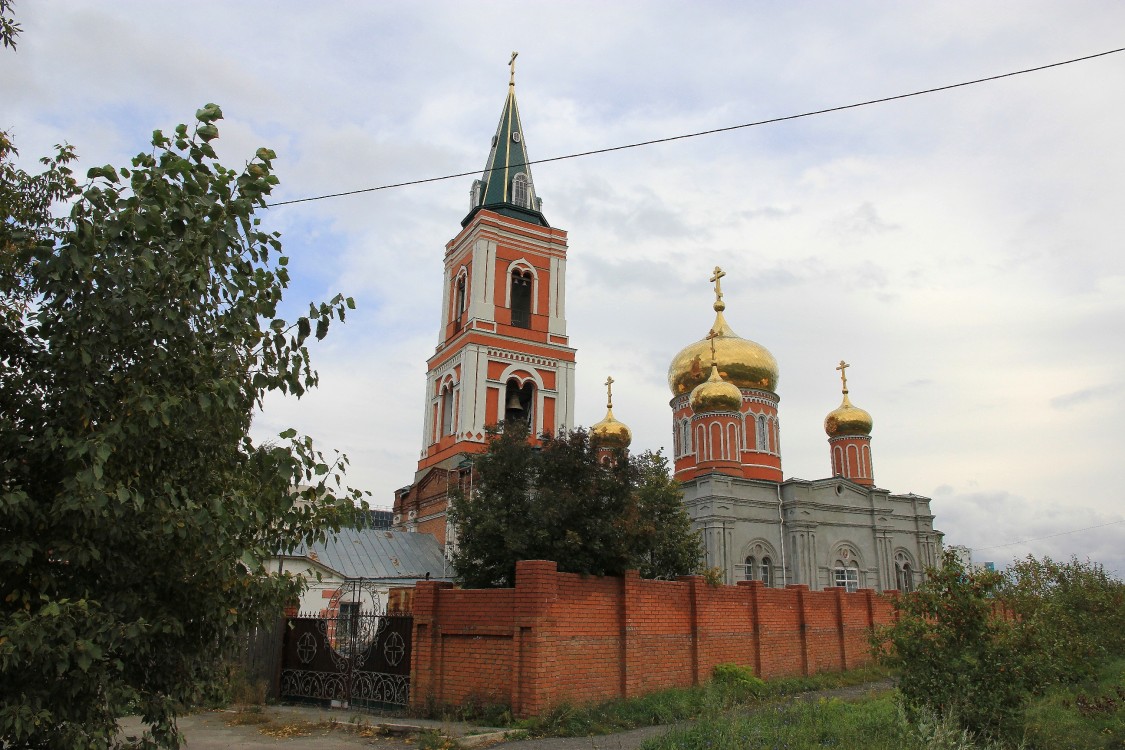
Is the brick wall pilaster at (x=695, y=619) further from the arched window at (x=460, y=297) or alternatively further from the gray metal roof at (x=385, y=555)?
the arched window at (x=460, y=297)

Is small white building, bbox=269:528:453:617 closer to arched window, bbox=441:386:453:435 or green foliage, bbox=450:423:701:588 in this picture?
arched window, bbox=441:386:453:435

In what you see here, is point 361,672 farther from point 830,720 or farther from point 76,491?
point 76,491

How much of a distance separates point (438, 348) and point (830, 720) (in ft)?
A: 84.1

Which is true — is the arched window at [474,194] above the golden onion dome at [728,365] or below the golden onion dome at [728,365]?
above

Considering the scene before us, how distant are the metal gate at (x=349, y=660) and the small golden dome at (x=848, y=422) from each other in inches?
1270

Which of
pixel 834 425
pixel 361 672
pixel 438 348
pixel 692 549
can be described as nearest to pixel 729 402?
pixel 834 425

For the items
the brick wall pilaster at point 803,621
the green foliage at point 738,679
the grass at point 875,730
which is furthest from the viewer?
the brick wall pilaster at point 803,621

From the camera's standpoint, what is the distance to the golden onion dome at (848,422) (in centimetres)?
4078

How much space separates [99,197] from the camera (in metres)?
4.90

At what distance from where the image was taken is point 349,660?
13.2 metres

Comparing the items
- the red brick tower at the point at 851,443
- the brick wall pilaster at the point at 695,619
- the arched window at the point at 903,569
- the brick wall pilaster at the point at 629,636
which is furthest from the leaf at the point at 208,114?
the red brick tower at the point at 851,443

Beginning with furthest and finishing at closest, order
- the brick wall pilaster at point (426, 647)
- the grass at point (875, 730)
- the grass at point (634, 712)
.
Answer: the brick wall pilaster at point (426, 647)
the grass at point (634, 712)
the grass at point (875, 730)

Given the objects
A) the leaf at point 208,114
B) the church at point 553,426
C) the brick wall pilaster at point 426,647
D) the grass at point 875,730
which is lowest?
the grass at point 875,730

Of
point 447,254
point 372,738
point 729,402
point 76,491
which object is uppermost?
point 447,254
